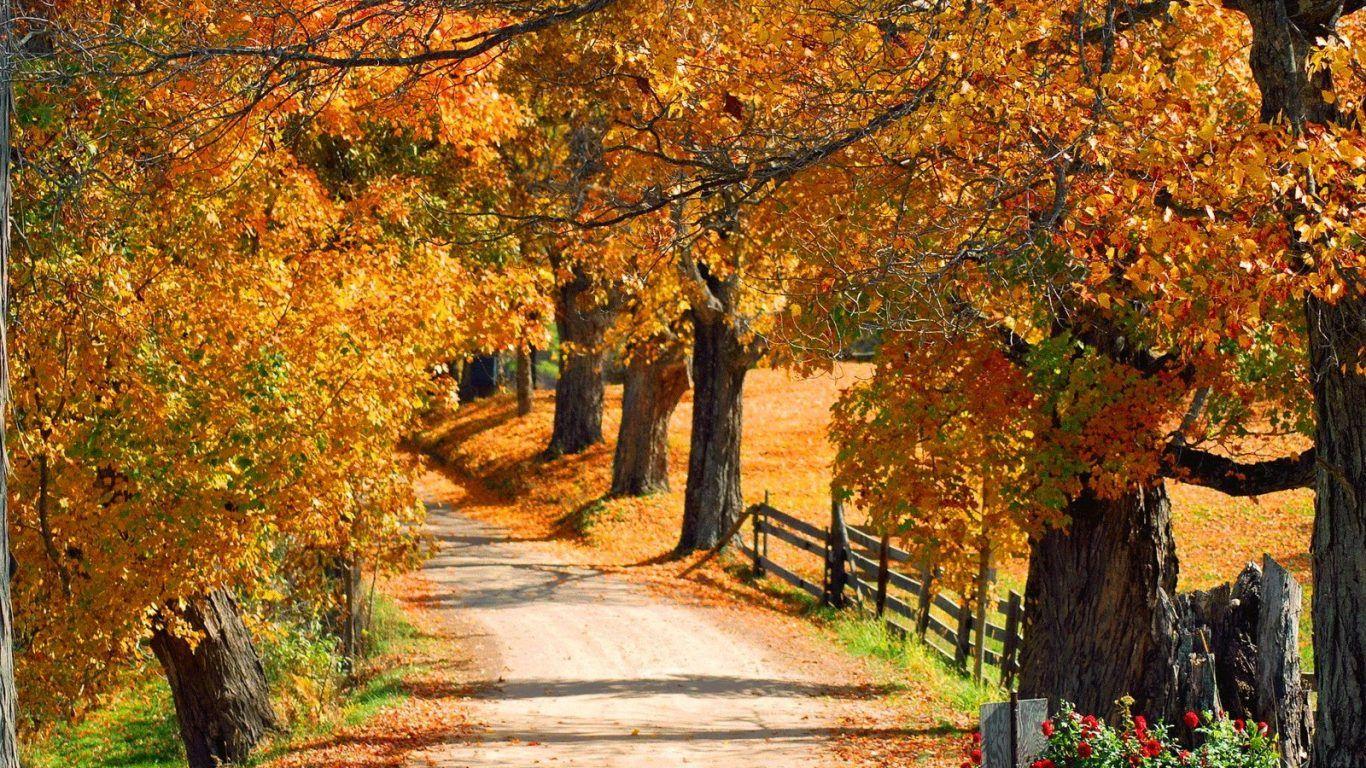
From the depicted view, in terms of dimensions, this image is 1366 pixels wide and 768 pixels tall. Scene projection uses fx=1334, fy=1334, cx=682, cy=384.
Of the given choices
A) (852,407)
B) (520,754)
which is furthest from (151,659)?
(852,407)

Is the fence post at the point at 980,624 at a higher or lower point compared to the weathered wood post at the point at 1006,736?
lower

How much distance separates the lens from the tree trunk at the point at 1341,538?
7.15 metres

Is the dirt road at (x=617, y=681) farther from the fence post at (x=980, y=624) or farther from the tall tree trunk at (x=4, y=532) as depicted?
the tall tree trunk at (x=4, y=532)

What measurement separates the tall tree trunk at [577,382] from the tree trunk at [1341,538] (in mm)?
22641

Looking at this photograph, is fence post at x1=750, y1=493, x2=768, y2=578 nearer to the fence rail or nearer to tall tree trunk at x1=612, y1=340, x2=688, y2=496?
the fence rail

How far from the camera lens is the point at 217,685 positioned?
14.6 m

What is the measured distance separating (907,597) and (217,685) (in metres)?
12.0

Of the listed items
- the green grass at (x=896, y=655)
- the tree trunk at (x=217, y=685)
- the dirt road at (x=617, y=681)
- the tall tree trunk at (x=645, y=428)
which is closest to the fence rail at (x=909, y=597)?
the green grass at (x=896, y=655)

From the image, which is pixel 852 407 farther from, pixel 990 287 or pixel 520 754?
pixel 520 754

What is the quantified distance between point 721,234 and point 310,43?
11.8 meters

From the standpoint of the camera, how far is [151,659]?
14.0m

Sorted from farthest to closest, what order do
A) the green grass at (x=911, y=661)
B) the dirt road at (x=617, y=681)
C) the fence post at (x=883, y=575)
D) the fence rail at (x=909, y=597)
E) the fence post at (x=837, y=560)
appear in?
the fence post at (x=837, y=560) < the fence post at (x=883, y=575) < the fence rail at (x=909, y=597) < the green grass at (x=911, y=661) < the dirt road at (x=617, y=681)

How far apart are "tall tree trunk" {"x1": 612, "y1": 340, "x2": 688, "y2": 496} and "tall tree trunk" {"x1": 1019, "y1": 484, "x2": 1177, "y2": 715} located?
1489cm

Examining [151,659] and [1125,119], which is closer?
[1125,119]
